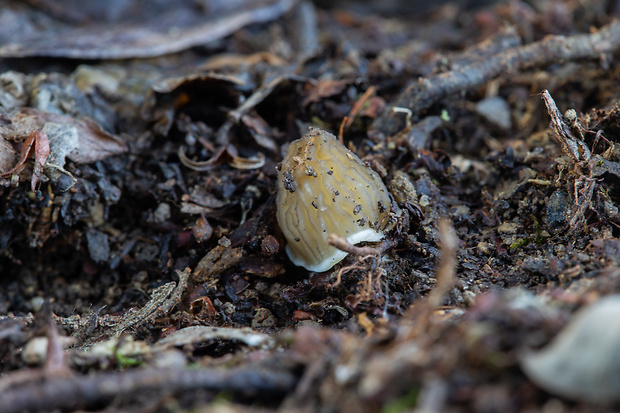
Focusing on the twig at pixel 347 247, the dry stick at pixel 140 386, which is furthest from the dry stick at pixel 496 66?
the dry stick at pixel 140 386

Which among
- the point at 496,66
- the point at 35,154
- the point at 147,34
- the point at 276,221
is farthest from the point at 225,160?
the point at 496,66

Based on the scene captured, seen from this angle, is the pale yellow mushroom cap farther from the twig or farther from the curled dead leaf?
the curled dead leaf

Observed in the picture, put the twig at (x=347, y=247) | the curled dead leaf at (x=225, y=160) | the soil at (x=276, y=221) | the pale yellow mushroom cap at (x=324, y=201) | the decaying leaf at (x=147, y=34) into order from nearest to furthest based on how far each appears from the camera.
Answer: the soil at (x=276, y=221) → the twig at (x=347, y=247) → the pale yellow mushroom cap at (x=324, y=201) → the curled dead leaf at (x=225, y=160) → the decaying leaf at (x=147, y=34)

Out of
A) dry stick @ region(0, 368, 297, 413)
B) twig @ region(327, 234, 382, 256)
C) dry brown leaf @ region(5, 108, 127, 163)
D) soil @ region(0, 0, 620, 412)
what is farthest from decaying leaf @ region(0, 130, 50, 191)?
twig @ region(327, 234, 382, 256)

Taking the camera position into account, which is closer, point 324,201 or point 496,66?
point 324,201

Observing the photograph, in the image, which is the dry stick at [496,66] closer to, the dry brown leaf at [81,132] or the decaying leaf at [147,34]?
the dry brown leaf at [81,132]

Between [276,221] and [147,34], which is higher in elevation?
[147,34]

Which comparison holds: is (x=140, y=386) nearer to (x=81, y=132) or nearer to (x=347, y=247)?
(x=347, y=247)

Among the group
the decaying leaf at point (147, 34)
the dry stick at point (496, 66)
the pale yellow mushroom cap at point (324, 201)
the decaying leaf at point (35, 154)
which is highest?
the decaying leaf at point (147, 34)
